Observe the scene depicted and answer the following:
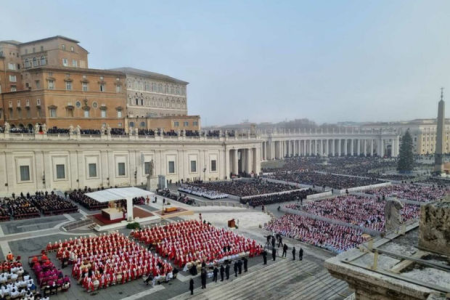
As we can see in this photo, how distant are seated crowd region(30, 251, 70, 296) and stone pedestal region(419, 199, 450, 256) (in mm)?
18617

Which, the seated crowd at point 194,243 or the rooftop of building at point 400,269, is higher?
the rooftop of building at point 400,269

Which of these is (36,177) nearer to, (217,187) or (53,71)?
(53,71)

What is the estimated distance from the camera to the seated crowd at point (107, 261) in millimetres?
19234

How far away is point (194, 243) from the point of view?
24.8 metres

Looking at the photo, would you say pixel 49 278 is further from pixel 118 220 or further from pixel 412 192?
pixel 412 192

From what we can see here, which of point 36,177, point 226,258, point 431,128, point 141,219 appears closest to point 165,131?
point 36,177

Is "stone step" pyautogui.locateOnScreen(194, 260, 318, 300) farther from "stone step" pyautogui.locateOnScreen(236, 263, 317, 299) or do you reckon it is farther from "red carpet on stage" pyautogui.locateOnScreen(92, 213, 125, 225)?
"red carpet on stage" pyautogui.locateOnScreen(92, 213, 125, 225)

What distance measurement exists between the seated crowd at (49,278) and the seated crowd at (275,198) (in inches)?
997

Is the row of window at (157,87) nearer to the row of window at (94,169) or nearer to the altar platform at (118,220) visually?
the row of window at (94,169)

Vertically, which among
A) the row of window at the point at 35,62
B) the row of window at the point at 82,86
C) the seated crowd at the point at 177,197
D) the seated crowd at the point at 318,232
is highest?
the row of window at the point at 35,62

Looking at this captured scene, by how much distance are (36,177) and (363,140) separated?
112 meters

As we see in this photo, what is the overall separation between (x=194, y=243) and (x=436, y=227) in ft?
69.1

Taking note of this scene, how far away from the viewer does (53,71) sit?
52156mm

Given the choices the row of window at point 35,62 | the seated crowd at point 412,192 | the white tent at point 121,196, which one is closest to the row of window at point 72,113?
the row of window at point 35,62
